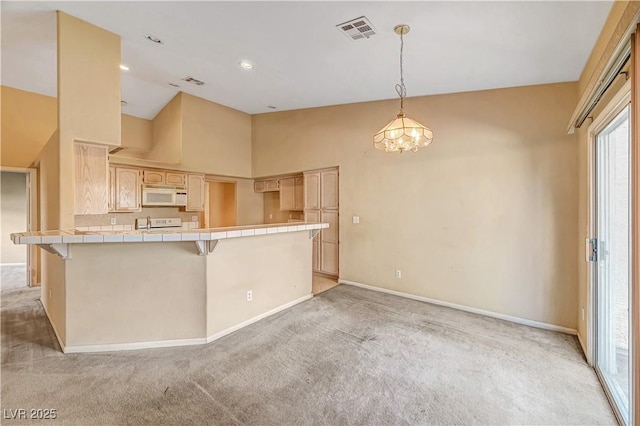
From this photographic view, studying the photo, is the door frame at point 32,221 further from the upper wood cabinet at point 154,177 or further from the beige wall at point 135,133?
the upper wood cabinet at point 154,177

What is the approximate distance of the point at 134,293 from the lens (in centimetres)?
274

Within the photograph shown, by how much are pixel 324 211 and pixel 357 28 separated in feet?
11.1

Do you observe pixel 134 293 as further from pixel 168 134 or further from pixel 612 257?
pixel 612 257

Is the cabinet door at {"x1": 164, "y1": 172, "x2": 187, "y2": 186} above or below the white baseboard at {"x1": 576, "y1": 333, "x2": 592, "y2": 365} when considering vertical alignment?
above

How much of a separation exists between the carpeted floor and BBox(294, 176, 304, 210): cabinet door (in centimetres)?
315

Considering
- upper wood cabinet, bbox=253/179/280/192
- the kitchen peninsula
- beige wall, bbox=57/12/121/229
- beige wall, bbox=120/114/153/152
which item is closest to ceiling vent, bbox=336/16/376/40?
the kitchen peninsula

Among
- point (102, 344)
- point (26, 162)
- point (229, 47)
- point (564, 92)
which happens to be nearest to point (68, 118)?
point (229, 47)

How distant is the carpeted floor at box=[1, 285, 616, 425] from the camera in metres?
1.90

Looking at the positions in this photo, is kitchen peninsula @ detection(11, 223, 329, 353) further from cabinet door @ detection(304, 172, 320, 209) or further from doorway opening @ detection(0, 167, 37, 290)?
doorway opening @ detection(0, 167, 37, 290)

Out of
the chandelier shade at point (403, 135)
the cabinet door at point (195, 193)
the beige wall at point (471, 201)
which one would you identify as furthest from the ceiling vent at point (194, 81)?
the chandelier shade at point (403, 135)

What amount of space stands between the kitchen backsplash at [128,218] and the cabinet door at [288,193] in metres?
1.88

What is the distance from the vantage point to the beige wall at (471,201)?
3213 millimetres

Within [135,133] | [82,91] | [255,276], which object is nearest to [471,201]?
[255,276]

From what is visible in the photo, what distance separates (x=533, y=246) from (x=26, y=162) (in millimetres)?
7892
